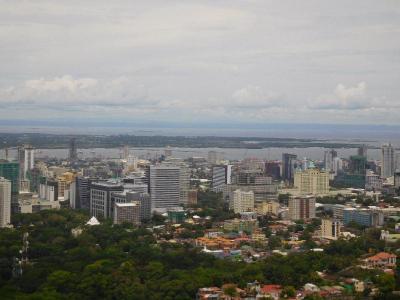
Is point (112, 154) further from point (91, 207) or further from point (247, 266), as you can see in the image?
point (247, 266)

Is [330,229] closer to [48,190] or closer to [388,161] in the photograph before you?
[48,190]

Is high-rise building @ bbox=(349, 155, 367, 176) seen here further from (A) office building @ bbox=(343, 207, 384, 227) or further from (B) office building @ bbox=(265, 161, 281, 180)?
(A) office building @ bbox=(343, 207, 384, 227)

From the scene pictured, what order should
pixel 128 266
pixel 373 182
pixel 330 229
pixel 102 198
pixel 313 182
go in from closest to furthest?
1. pixel 128 266
2. pixel 330 229
3. pixel 102 198
4. pixel 313 182
5. pixel 373 182

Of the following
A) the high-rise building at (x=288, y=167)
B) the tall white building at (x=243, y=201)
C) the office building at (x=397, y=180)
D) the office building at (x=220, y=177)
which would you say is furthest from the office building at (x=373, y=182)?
the tall white building at (x=243, y=201)

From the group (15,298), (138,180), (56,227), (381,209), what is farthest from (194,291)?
(138,180)

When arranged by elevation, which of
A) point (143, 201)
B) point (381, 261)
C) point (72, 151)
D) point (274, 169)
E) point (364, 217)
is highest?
point (72, 151)

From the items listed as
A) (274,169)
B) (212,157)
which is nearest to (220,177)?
(274,169)
